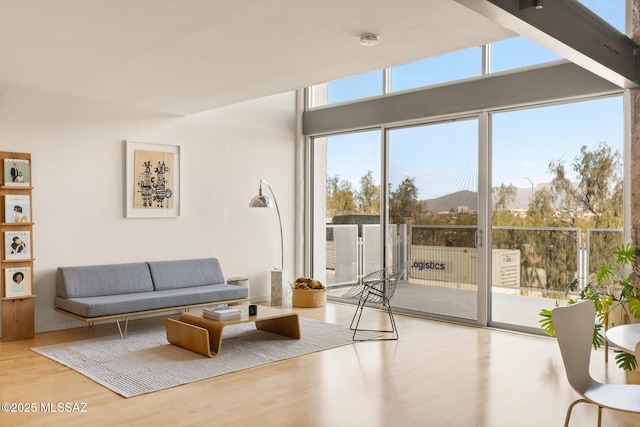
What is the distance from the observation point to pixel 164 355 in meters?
4.89

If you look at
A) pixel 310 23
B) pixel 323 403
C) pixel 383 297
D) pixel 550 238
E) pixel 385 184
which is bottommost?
pixel 323 403

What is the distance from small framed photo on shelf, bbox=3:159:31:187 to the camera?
18.2ft

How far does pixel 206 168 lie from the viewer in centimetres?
733

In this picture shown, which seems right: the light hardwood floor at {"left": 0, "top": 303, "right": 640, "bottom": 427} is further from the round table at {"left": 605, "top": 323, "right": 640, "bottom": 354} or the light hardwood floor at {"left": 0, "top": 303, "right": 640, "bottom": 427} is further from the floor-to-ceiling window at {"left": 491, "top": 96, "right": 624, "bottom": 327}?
the round table at {"left": 605, "top": 323, "right": 640, "bottom": 354}

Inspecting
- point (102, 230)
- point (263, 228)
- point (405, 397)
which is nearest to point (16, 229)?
point (102, 230)

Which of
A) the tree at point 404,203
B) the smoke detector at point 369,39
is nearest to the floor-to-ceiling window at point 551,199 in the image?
the tree at point 404,203

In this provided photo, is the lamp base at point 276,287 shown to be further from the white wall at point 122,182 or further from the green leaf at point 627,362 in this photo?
the green leaf at point 627,362

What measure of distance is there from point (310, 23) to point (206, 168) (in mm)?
3971

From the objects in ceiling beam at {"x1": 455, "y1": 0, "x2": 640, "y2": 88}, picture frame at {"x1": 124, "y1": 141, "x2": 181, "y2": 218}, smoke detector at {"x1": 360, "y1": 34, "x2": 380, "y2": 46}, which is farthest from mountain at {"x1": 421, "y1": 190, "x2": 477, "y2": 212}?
picture frame at {"x1": 124, "y1": 141, "x2": 181, "y2": 218}

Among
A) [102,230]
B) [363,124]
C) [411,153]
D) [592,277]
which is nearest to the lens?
[592,277]

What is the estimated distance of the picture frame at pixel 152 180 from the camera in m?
6.58

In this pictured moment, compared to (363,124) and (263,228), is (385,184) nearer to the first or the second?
(363,124)

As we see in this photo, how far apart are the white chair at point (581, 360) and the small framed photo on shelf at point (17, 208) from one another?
16.7 ft

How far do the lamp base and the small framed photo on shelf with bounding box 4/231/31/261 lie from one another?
3.05 m
